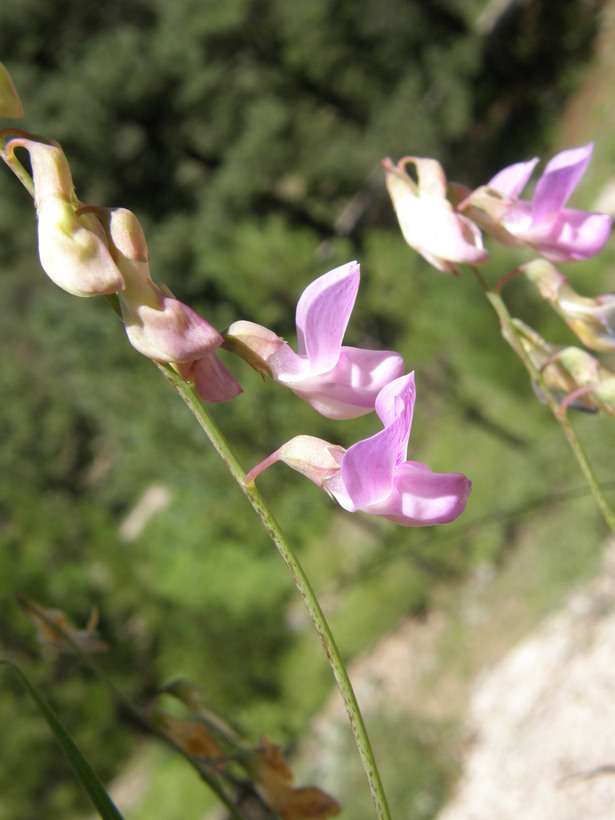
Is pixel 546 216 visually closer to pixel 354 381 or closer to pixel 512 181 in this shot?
pixel 512 181

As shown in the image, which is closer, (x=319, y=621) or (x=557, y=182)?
(x=319, y=621)

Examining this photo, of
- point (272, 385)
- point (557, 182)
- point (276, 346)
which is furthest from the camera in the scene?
point (272, 385)

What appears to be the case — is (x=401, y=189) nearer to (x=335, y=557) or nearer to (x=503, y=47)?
(x=335, y=557)

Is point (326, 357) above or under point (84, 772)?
above

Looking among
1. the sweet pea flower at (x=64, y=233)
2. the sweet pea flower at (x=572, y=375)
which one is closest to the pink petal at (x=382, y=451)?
the sweet pea flower at (x=64, y=233)

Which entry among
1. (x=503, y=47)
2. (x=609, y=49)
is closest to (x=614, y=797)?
(x=609, y=49)

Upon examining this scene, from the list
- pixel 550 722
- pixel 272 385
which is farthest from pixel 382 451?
pixel 272 385

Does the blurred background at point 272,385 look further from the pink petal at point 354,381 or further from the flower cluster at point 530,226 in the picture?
the pink petal at point 354,381
